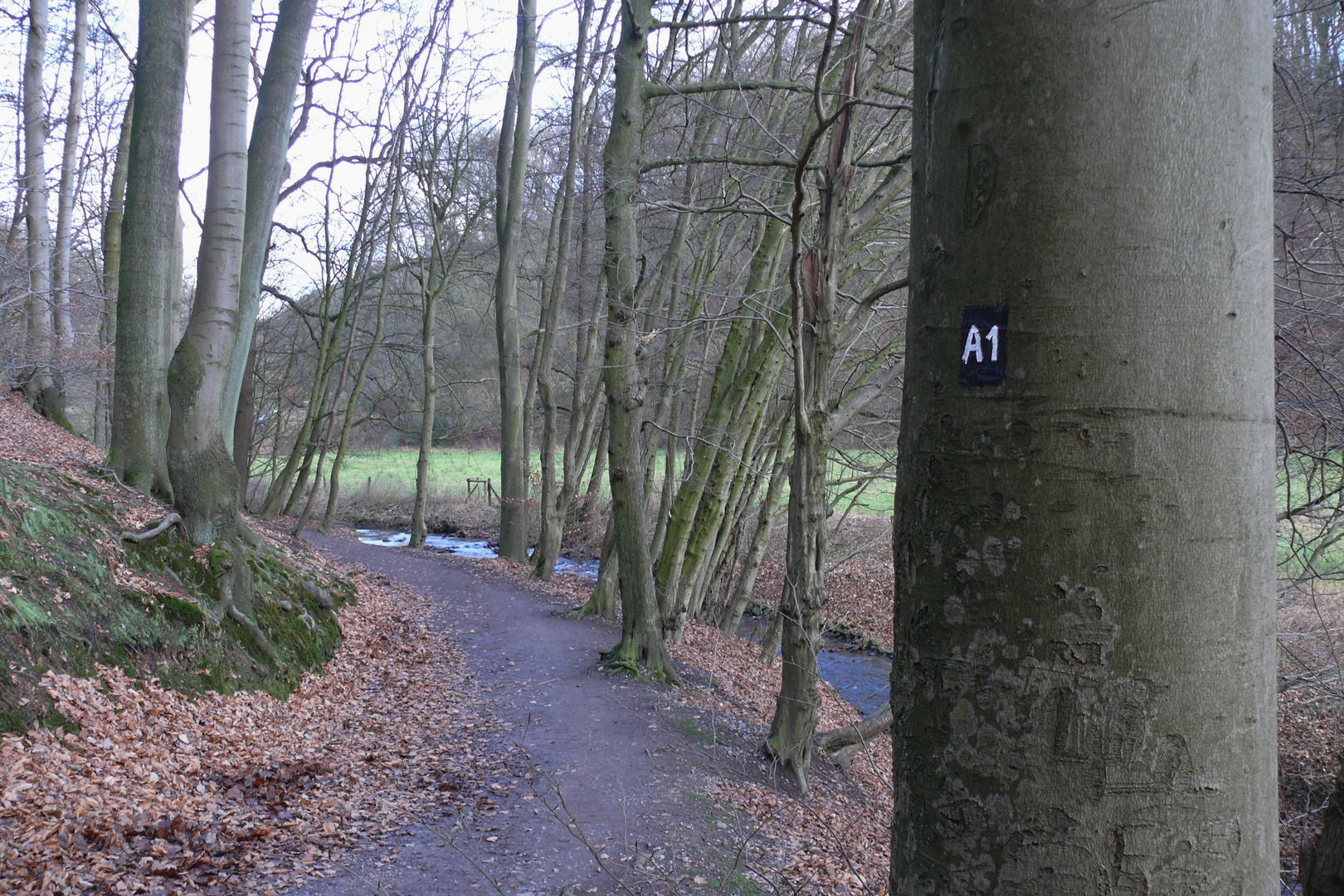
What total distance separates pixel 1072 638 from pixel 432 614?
11.7m

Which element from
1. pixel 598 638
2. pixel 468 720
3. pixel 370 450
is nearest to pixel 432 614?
pixel 598 638

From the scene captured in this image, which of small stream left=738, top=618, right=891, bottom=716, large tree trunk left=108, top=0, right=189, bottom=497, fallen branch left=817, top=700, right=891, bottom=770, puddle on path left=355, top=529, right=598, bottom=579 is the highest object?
large tree trunk left=108, top=0, right=189, bottom=497

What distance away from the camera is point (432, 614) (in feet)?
39.2

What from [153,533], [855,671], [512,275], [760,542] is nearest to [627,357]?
[760,542]

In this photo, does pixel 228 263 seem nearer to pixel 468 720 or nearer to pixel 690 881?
pixel 468 720

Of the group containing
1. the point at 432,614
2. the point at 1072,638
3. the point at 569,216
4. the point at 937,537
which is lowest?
the point at 432,614

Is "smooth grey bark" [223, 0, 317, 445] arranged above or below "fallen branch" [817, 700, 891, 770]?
above

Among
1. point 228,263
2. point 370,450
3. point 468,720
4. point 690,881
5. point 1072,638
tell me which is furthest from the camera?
point 370,450

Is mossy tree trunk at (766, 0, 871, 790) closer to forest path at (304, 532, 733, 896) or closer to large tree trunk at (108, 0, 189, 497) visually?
forest path at (304, 532, 733, 896)

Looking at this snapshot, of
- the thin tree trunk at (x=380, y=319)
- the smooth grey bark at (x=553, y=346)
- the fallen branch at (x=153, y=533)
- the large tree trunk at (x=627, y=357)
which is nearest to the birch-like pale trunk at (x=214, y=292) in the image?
the fallen branch at (x=153, y=533)

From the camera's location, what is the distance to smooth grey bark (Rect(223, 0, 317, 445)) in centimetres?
931

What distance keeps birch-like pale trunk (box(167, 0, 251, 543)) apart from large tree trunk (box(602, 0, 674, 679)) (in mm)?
3477

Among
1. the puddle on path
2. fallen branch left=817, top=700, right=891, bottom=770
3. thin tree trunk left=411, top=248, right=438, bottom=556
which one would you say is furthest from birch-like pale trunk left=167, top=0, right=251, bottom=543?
thin tree trunk left=411, top=248, right=438, bottom=556

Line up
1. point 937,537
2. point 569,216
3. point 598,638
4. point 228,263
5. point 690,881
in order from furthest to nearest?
point 569,216
point 598,638
point 228,263
point 690,881
point 937,537
